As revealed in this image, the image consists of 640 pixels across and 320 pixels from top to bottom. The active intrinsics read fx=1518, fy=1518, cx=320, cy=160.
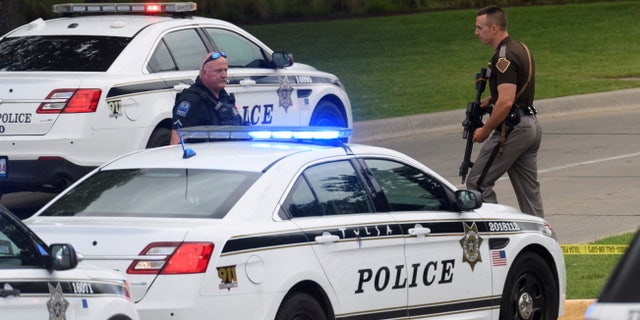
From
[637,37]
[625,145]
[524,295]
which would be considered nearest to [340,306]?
[524,295]

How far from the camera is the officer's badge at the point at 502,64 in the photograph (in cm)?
1104

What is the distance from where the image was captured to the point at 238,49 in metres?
14.0

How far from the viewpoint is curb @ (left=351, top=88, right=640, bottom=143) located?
18922mm

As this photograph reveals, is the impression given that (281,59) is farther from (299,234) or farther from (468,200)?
(299,234)

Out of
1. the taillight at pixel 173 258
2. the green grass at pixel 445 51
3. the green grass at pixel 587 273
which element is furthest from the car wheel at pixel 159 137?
the green grass at pixel 445 51

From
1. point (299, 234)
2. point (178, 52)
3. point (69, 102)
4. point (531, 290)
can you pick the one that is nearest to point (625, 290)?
point (299, 234)

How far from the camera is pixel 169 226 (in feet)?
24.3

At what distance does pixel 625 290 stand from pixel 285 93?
966 cm

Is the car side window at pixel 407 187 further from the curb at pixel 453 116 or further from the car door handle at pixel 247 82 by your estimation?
the curb at pixel 453 116

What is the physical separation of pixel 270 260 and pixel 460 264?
1726 mm

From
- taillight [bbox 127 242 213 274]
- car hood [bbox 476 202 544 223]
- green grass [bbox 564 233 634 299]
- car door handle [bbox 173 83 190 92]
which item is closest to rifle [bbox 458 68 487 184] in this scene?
green grass [bbox 564 233 634 299]

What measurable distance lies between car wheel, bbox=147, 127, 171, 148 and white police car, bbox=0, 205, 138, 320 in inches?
230

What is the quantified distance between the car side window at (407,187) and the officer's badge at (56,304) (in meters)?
2.75

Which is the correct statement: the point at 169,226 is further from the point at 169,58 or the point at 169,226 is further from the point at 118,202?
the point at 169,58
